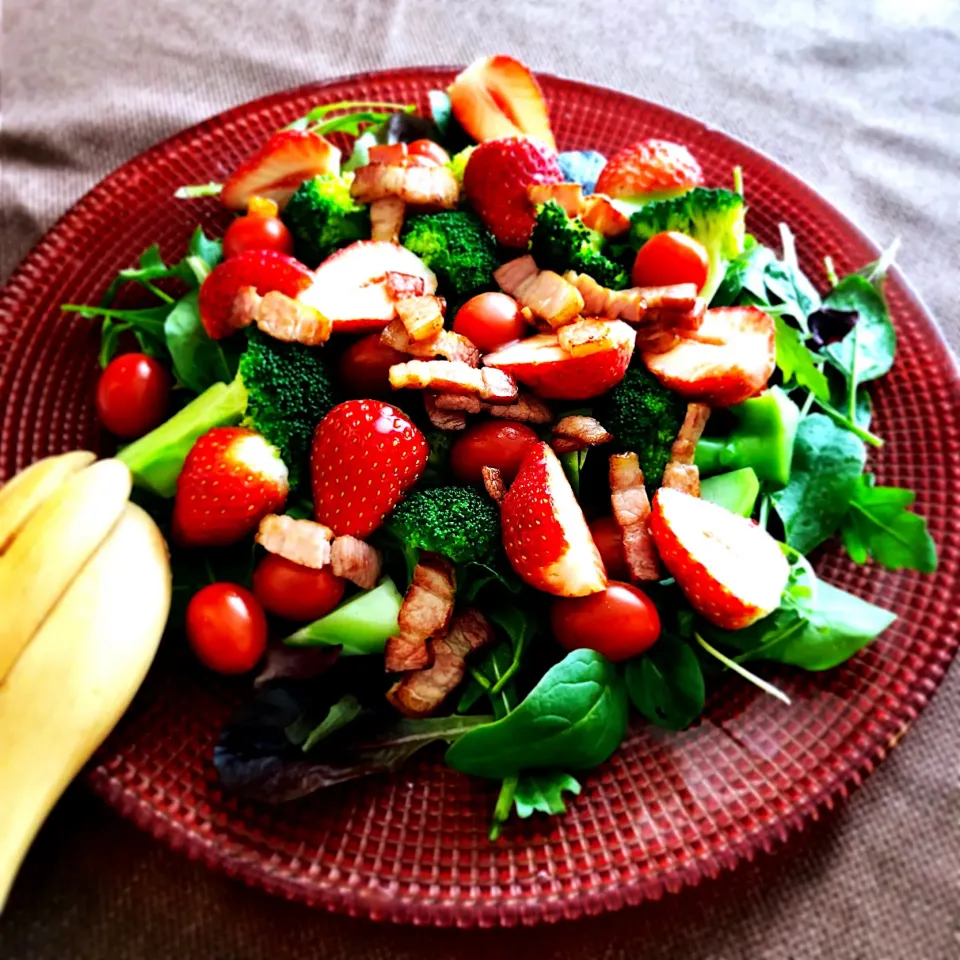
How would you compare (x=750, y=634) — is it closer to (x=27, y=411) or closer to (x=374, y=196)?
(x=374, y=196)

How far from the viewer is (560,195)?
1727 millimetres

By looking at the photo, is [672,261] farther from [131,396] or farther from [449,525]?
[131,396]

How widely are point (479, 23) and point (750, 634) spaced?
6.13 feet

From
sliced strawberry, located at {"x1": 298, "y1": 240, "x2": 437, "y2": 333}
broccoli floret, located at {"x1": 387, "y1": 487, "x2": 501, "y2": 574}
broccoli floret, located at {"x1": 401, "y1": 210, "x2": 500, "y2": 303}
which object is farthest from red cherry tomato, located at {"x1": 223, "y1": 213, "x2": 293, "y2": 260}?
broccoli floret, located at {"x1": 387, "y1": 487, "x2": 501, "y2": 574}

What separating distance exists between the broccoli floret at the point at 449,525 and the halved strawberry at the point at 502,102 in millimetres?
861

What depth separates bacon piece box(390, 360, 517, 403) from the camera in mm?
1502

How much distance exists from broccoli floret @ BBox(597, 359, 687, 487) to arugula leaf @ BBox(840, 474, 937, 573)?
1.13 feet

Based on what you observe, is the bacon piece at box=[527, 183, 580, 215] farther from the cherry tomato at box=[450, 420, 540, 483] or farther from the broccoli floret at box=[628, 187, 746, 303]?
the cherry tomato at box=[450, 420, 540, 483]

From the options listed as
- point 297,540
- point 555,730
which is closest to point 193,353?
point 297,540

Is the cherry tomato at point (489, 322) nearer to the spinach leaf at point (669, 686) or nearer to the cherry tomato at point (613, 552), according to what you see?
the cherry tomato at point (613, 552)

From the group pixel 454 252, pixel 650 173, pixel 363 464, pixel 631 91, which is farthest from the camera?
pixel 631 91

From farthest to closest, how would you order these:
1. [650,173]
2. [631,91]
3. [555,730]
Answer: [631,91] → [650,173] → [555,730]

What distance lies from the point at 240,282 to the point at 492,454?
0.53m

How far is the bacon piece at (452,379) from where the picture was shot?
4.93 feet
